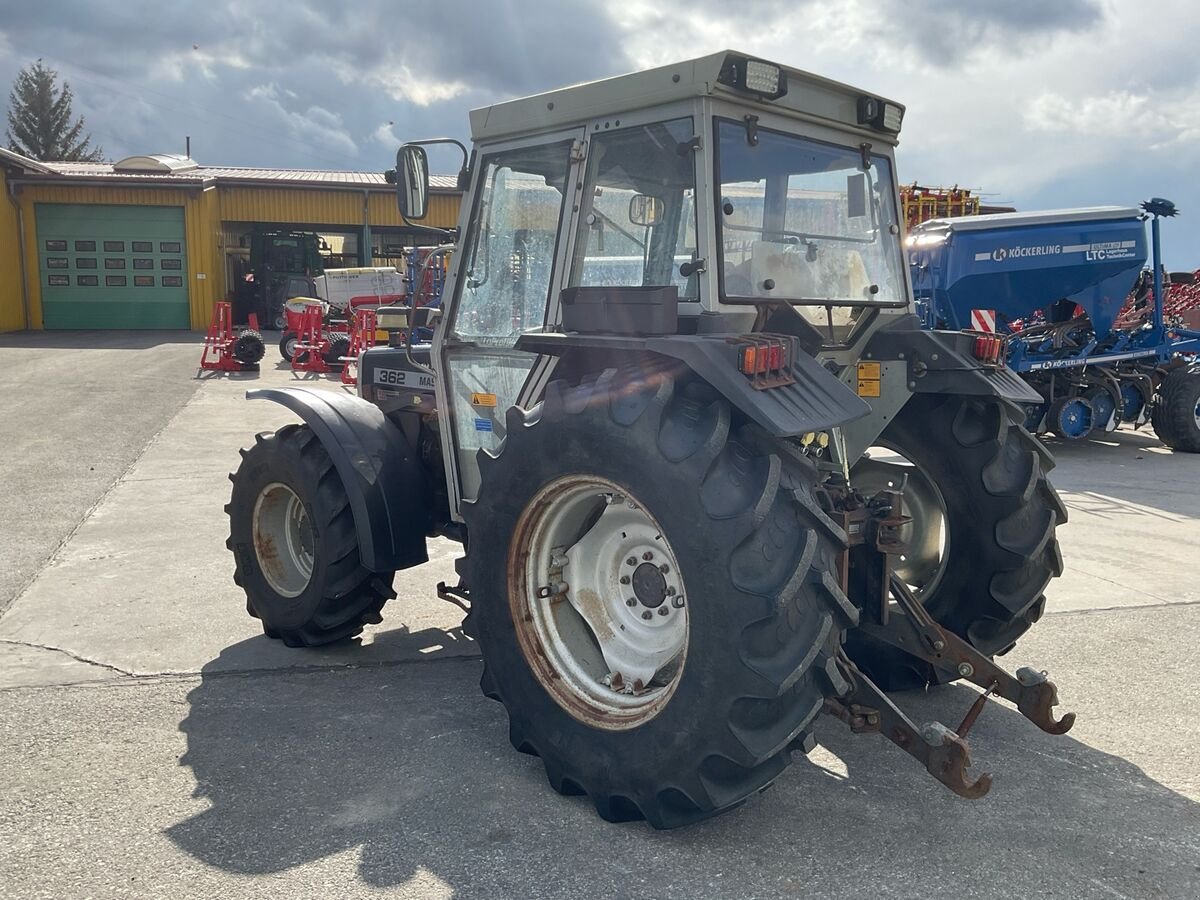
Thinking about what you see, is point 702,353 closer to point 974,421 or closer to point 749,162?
point 749,162

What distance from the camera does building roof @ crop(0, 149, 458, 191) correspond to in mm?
26938

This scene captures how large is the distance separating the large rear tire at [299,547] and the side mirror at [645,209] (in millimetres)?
1793

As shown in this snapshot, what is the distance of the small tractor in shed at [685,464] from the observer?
2.83m

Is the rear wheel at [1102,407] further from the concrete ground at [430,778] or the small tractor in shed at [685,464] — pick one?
the small tractor in shed at [685,464]

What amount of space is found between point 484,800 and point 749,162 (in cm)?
237

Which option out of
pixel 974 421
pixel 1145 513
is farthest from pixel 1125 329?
pixel 974 421

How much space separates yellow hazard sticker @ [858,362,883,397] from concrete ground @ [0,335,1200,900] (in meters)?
1.32

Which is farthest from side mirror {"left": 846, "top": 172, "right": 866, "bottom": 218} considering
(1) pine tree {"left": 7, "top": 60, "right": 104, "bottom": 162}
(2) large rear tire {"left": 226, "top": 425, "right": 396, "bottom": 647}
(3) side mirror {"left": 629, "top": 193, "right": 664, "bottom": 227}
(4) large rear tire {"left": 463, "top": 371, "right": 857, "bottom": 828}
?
(1) pine tree {"left": 7, "top": 60, "right": 104, "bottom": 162}

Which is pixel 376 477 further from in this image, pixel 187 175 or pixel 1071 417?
pixel 187 175

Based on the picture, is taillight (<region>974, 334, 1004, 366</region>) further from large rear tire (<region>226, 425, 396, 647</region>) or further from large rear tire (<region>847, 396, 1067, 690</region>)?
large rear tire (<region>226, 425, 396, 647</region>)

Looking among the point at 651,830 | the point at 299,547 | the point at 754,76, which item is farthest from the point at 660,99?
the point at 299,547

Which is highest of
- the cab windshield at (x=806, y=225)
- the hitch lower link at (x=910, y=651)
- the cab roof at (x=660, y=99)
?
the cab roof at (x=660, y=99)

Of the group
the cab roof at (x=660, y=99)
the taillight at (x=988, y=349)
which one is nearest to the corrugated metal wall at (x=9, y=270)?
the cab roof at (x=660, y=99)

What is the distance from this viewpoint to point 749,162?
11.5 ft
